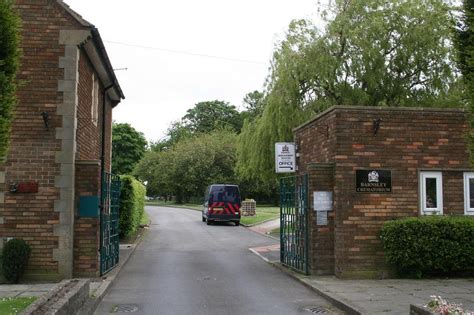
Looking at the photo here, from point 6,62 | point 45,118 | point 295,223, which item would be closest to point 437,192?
point 295,223

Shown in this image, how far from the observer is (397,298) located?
914cm

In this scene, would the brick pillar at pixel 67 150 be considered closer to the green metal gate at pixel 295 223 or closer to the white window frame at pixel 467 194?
the green metal gate at pixel 295 223

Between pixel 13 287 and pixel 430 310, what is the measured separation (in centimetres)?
744

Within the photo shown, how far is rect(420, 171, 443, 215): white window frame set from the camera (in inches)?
460

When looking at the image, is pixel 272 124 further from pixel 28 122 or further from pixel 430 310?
pixel 430 310

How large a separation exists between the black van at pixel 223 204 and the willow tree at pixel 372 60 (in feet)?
36.5

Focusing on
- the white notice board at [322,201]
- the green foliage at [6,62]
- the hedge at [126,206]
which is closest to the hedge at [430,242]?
the white notice board at [322,201]

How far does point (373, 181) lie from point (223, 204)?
20078 millimetres

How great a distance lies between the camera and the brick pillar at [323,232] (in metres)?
11.7

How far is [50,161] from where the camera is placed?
11016mm

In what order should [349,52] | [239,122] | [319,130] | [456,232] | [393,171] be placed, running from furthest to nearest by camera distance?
[239,122], [349,52], [319,130], [393,171], [456,232]

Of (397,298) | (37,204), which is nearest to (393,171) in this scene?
(397,298)

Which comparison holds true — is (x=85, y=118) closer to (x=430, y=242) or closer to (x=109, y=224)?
(x=109, y=224)

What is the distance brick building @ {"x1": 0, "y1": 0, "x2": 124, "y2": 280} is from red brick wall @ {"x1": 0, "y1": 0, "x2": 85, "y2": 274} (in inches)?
0.7
